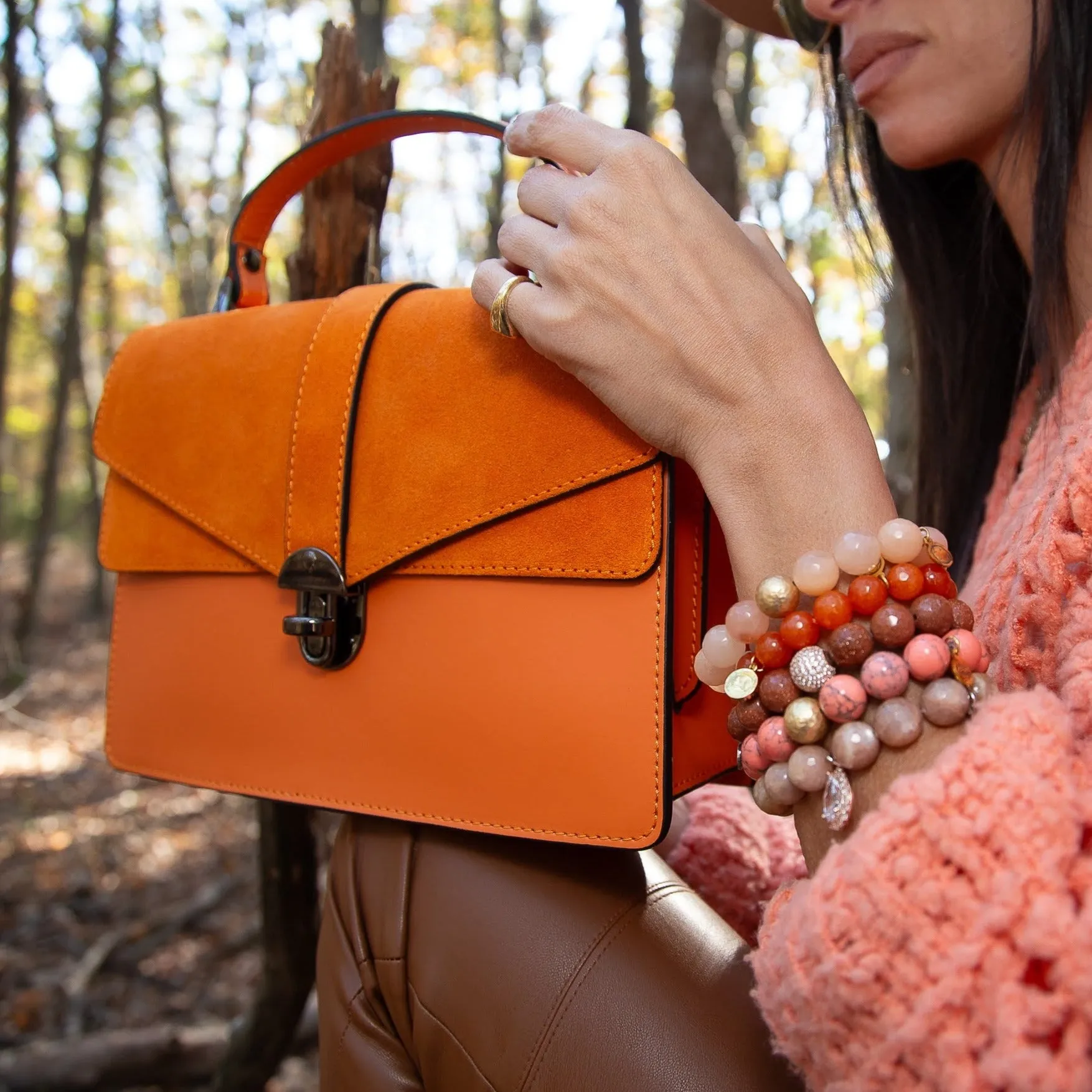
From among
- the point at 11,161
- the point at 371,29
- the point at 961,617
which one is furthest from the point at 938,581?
the point at 371,29

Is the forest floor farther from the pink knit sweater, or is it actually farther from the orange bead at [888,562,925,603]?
the orange bead at [888,562,925,603]

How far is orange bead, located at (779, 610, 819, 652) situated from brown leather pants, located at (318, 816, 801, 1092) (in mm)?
345

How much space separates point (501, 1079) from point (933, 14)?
128 centimetres

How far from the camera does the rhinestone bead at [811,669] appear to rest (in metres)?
0.76

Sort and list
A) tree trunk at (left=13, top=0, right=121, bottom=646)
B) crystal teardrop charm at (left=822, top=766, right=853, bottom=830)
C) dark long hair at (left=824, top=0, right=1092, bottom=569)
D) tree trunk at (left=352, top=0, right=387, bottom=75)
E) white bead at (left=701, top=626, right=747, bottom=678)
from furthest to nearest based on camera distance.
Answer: tree trunk at (left=352, top=0, right=387, bottom=75) < tree trunk at (left=13, top=0, right=121, bottom=646) < dark long hair at (left=824, top=0, right=1092, bottom=569) < white bead at (left=701, top=626, right=747, bottom=678) < crystal teardrop charm at (left=822, top=766, right=853, bottom=830)

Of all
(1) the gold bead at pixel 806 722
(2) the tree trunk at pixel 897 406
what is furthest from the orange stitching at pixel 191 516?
(2) the tree trunk at pixel 897 406

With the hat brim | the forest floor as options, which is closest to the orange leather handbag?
the hat brim

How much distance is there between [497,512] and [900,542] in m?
0.42

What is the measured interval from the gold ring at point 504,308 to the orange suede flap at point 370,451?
5 centimetres

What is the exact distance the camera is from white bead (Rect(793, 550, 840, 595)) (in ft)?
2.52

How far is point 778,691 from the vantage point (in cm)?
78

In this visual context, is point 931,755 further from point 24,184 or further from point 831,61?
point 24,184

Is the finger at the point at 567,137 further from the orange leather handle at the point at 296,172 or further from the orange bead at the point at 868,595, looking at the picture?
the orange bead at the point at 868,595

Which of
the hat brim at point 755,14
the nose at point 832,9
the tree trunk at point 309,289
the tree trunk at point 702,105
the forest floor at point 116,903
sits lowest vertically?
the forest floor at point 116,903
